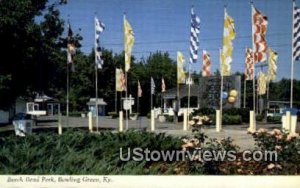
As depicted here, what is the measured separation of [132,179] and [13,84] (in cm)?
97

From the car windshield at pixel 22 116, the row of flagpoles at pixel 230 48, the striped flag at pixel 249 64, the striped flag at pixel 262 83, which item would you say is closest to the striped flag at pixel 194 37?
the row of flagpoles at pixel 230 48

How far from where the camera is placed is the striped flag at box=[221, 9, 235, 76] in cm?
566

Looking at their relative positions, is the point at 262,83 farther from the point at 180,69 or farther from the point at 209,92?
the point at 180,69

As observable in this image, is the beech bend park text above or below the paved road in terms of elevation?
below

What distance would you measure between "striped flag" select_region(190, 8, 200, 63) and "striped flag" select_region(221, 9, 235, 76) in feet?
0.54

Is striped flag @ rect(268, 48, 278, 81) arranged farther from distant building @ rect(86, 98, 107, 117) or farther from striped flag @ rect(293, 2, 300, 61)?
distant building @ rect(86, 98, 107, 117)

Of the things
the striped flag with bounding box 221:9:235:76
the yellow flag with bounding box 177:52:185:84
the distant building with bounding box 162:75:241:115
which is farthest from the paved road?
the striped flag with bounding box 221:9:235:76

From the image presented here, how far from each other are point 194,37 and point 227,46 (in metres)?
0.21

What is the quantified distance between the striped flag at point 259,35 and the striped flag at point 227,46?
134 mm

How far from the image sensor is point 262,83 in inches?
230

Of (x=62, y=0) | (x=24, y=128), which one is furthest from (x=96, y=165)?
(x=62, y=0)

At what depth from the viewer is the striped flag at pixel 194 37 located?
5.69m

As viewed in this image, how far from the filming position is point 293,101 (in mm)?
5668

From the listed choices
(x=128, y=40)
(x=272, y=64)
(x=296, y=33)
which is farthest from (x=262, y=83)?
(x=128, y=40)
